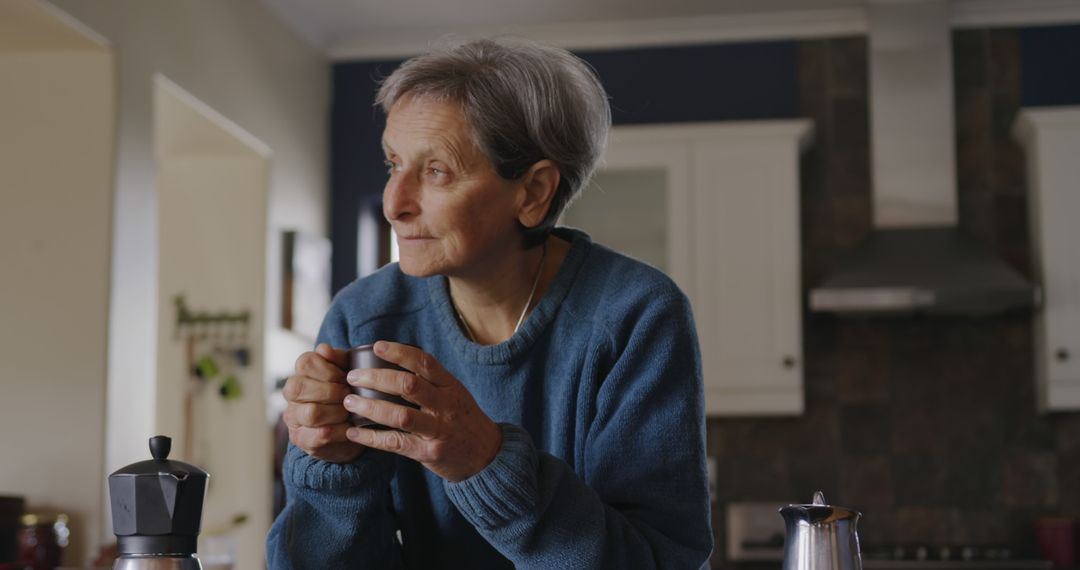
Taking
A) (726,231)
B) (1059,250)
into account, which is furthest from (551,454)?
(1059,250)

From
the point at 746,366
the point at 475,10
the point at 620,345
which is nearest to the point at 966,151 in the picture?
the point at 746,366

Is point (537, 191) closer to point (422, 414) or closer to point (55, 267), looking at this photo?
point (422, 414)

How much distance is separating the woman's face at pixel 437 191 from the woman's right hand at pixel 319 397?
22 cm

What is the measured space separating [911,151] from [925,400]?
3.22 ft

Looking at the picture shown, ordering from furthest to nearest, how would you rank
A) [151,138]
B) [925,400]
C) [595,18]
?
[595,18] → [925,400] → [151,138]

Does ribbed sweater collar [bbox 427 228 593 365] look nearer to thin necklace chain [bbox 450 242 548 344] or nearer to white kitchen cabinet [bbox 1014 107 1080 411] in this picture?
thin necklace chain [bbox 450 242 548 344]

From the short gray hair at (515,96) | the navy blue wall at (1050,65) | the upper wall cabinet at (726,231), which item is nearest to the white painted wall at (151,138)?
the upper wall cabinet at (726,231)

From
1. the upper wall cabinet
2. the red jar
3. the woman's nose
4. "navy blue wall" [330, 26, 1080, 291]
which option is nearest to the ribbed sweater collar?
the woman's nose

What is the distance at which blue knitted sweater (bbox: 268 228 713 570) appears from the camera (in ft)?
4.12

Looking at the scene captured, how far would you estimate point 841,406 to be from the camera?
5.17m

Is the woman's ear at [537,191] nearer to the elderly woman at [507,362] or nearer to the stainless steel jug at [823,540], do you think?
the elderly woman at [507,362]

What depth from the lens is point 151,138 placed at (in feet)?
12.8

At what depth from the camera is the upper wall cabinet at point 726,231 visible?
4.90 metres

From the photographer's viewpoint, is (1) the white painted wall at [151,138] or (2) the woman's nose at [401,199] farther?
(1) the white painted wall at [151,138]
